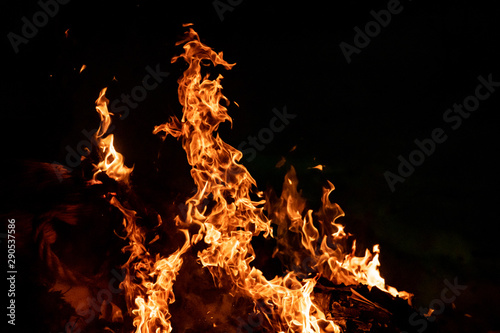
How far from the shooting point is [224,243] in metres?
4.48

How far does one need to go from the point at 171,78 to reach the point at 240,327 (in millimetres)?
4307

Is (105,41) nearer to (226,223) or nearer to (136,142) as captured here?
(136,142)

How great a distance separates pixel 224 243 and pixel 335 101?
149 inches

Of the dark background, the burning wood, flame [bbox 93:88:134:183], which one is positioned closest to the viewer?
the burning wood

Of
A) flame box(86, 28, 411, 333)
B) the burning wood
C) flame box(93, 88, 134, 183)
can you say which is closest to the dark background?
flame box(93, 88, 134, 183)

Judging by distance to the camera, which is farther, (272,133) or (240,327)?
(272,133)

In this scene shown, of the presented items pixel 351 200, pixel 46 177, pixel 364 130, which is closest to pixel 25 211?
pixel 46 177

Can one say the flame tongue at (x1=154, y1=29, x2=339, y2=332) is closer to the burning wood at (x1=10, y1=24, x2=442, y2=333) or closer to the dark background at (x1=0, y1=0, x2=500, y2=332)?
the burning wood at (x1=10, y1=24, x2=442, y2=333)

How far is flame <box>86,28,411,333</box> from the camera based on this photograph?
409cm

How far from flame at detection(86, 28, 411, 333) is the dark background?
39.1 inches

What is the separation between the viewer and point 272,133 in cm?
689

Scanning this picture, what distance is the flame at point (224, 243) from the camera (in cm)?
409

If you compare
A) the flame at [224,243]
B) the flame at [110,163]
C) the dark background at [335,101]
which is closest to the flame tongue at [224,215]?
the flame at [224,243]

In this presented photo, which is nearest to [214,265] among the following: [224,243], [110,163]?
[224,243]
